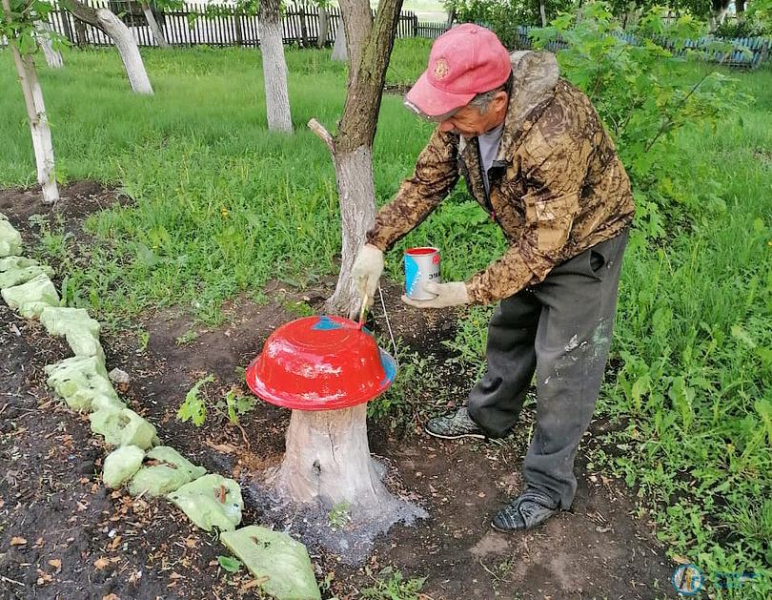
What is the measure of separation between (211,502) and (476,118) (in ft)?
4.96

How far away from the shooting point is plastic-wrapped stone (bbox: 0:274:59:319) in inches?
134

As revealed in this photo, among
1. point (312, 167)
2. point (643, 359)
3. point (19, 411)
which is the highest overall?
point (312, 167)

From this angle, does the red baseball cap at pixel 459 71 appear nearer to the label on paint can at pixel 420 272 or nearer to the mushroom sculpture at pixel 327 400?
the label on paint can at pixel 420 272

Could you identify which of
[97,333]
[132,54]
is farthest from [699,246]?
[132,54]

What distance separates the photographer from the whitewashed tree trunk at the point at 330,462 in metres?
2.50

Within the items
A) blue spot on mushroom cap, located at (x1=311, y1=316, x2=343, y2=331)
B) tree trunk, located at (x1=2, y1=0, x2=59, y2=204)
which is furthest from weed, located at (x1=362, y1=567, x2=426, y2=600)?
tree trunk, located at (x1=2, y1=0, x2=59, y2=204)

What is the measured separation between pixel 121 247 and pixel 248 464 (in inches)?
79.6

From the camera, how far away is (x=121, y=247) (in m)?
4.18

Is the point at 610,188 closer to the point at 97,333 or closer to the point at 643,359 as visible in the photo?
the point at 643,359

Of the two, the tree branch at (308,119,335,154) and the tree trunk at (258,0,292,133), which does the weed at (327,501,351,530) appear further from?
the tree trunk at (258,0,292,133)

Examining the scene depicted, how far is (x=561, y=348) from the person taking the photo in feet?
7.69

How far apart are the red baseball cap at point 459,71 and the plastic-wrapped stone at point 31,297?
245 centimetres

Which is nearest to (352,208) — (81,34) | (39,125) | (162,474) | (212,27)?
(162,474)

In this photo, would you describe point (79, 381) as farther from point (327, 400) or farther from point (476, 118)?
point (476, 118)
